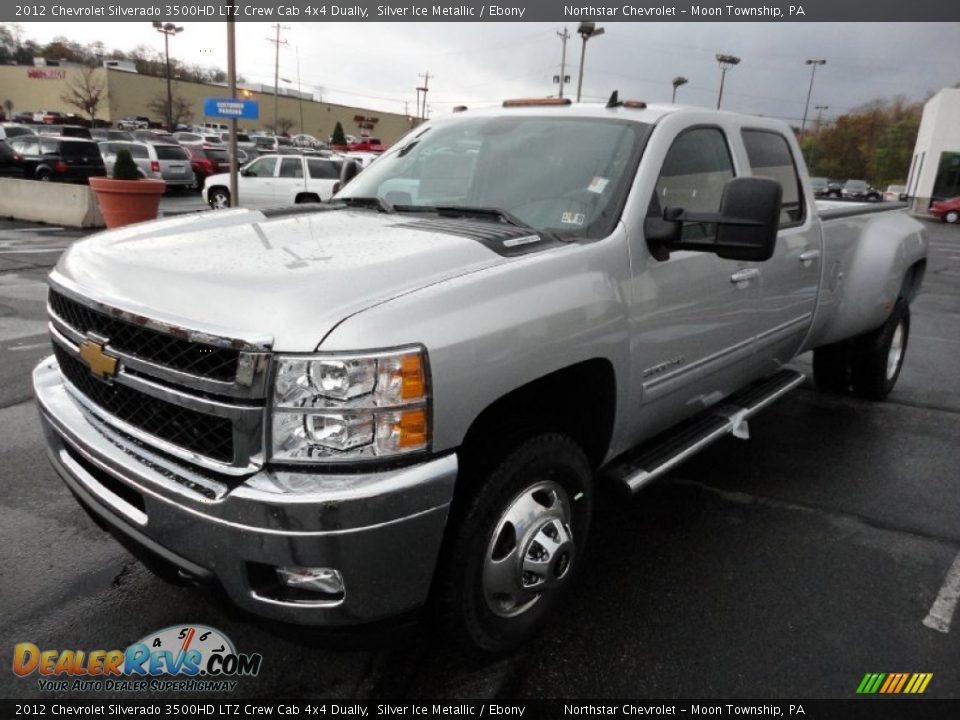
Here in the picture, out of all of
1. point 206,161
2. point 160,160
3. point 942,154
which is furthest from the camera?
point 942,154

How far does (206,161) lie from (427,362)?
28582 millimetres

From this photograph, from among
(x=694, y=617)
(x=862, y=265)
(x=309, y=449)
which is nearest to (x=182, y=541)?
(x=309, y=449)

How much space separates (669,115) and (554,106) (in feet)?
2.07

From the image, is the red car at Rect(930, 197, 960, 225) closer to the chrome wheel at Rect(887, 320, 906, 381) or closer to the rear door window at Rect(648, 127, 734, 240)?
the chrome wheel at Rect(887, 320, 906, 381)

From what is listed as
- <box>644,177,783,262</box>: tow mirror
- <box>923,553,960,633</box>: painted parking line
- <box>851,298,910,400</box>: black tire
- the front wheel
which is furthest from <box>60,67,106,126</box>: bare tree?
<box>923,553,960,633</box>: painted parking line

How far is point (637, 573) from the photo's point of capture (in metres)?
3.14

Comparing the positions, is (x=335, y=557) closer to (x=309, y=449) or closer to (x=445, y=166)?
(x=309, y=449)

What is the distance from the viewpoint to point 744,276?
3395 mm

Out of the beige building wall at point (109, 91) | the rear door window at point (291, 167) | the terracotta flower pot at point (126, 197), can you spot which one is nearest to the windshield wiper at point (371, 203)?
the terracotta flower pot at point (126, 197)

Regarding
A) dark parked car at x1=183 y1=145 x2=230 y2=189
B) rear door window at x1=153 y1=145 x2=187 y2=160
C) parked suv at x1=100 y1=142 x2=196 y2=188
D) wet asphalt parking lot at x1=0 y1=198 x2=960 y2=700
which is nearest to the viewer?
wet asphalt parking lot at x1=0 y1=198 x2=960 y2=700

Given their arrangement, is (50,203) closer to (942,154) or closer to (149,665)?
(149,665)

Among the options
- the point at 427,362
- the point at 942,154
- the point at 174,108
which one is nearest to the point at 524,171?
the point at 427,362

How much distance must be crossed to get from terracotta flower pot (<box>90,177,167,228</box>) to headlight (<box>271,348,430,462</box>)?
39.8ft

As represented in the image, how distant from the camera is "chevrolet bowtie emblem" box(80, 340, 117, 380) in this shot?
7.19 feet
